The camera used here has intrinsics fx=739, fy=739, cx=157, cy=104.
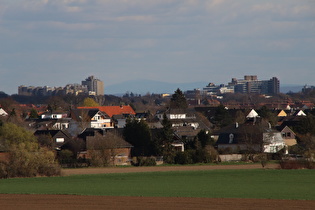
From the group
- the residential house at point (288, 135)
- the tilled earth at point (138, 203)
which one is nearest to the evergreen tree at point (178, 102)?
the residential house at point (288, 135)

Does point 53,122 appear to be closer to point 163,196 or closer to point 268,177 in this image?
point 268,177

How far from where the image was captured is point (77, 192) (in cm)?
4262

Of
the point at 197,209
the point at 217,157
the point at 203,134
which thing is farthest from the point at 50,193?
the point at 203,134

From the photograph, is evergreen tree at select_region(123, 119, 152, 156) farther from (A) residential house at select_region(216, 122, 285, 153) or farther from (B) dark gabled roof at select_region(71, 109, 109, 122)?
(B) dark gabled roof at select_region(71, 109, 109, 122)

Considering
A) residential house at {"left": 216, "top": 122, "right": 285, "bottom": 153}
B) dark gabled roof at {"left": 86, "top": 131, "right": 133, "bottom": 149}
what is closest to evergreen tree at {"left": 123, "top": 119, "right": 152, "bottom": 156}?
dark gabled roof at {"left": 86, "top": 131, "right": 133, "bottom": 149}

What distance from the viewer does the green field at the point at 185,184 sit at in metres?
40.8

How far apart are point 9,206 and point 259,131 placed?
50323 millimetres

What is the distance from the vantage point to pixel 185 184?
4762 centimetres

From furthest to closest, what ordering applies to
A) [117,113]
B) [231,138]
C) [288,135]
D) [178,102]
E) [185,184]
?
[178,102] < [117,113] < [288,135] < [231,138] < [185,184]

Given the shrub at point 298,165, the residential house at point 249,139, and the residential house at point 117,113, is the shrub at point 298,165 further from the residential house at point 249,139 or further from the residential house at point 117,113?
the residential house at point 117,113

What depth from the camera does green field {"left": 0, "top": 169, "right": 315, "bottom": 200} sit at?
40812mm

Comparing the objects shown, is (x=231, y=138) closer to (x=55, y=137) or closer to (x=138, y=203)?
(x=55, y=137)

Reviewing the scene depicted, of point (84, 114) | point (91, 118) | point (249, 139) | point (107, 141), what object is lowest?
point (249, 139)

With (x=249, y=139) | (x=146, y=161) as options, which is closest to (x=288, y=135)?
(x=249, y=139)
